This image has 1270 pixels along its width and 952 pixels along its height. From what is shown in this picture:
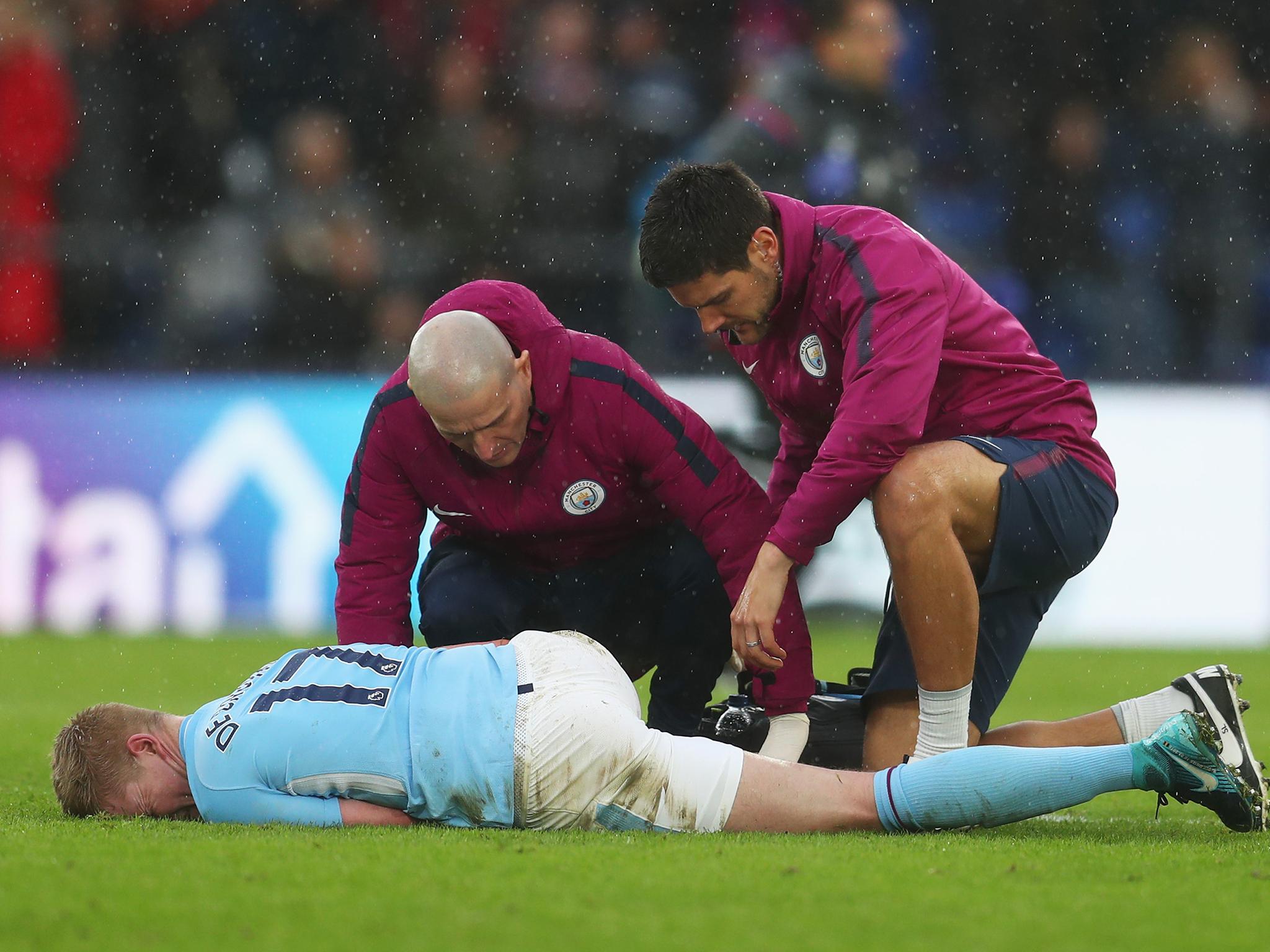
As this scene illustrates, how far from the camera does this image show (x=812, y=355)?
4.02 metres

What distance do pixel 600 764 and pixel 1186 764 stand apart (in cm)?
120

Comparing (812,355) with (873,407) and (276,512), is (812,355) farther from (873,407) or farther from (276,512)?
(276,512)

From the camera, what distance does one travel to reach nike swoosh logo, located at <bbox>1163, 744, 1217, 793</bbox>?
3.26 metres

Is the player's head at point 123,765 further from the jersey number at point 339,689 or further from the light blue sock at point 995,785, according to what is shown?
the light blue sock at point 995,785

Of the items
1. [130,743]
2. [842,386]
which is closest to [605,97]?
[842,386]

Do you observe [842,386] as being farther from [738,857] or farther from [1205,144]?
[1205,144]

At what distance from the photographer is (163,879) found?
9.17 ft

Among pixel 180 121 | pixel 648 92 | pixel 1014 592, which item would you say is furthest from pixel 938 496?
pixel 180 121

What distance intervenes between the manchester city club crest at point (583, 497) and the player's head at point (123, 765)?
47.3 inches

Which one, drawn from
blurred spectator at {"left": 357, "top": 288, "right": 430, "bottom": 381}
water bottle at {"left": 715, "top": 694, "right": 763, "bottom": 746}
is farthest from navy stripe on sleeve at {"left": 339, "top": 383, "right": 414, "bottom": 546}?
blurred spectator at {"left": 357, "top": 288, "right": 430, "bottom": 381}

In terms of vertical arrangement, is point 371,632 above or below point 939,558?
below

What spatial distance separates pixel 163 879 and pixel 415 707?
0.69 meters

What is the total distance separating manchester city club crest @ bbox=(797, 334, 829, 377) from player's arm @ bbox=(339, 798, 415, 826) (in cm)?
150

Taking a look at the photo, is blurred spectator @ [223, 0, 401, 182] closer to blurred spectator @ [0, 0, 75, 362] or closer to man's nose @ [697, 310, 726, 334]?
blurred spectator @ [0, 0, 75, 362]
